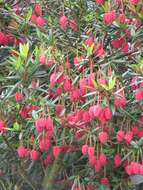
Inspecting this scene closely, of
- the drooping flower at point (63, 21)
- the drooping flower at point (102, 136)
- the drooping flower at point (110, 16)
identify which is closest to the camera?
the drooping flower at point (102, 136)

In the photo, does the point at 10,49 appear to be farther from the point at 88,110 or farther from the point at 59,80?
the point at 88,110

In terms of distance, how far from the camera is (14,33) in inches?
111

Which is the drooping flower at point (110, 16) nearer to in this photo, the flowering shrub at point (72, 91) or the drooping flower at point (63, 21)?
the flowering shrub at point (72, 91)

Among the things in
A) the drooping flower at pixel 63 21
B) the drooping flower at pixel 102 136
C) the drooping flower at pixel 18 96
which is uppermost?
the drooping flower at pixel 63 21

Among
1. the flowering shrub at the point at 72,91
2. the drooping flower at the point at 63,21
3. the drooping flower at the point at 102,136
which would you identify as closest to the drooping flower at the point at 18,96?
the flowering shrub at the point at 72,91

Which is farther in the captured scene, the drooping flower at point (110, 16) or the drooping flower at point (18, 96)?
the drooping flower at point (110, 16)

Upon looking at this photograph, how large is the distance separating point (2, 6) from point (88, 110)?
0.97 metres

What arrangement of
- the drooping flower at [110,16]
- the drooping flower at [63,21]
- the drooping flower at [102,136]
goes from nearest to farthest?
1. the drooping flower at [102,136]
2. the drooping flower at [110,16]
3. the drooping flower at [63,21]

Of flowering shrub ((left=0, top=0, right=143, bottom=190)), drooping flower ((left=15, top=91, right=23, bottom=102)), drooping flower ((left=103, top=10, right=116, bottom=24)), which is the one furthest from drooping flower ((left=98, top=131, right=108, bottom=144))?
drooping flower ((left=103, top=10, right=116, bottom=24))

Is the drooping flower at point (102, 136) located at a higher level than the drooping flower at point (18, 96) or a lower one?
lower

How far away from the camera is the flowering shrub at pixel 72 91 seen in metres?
2.35

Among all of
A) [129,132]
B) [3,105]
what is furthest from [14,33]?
[129,132]

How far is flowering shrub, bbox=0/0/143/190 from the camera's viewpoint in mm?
2346

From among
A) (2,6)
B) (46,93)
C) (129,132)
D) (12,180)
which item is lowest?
(12,180)
